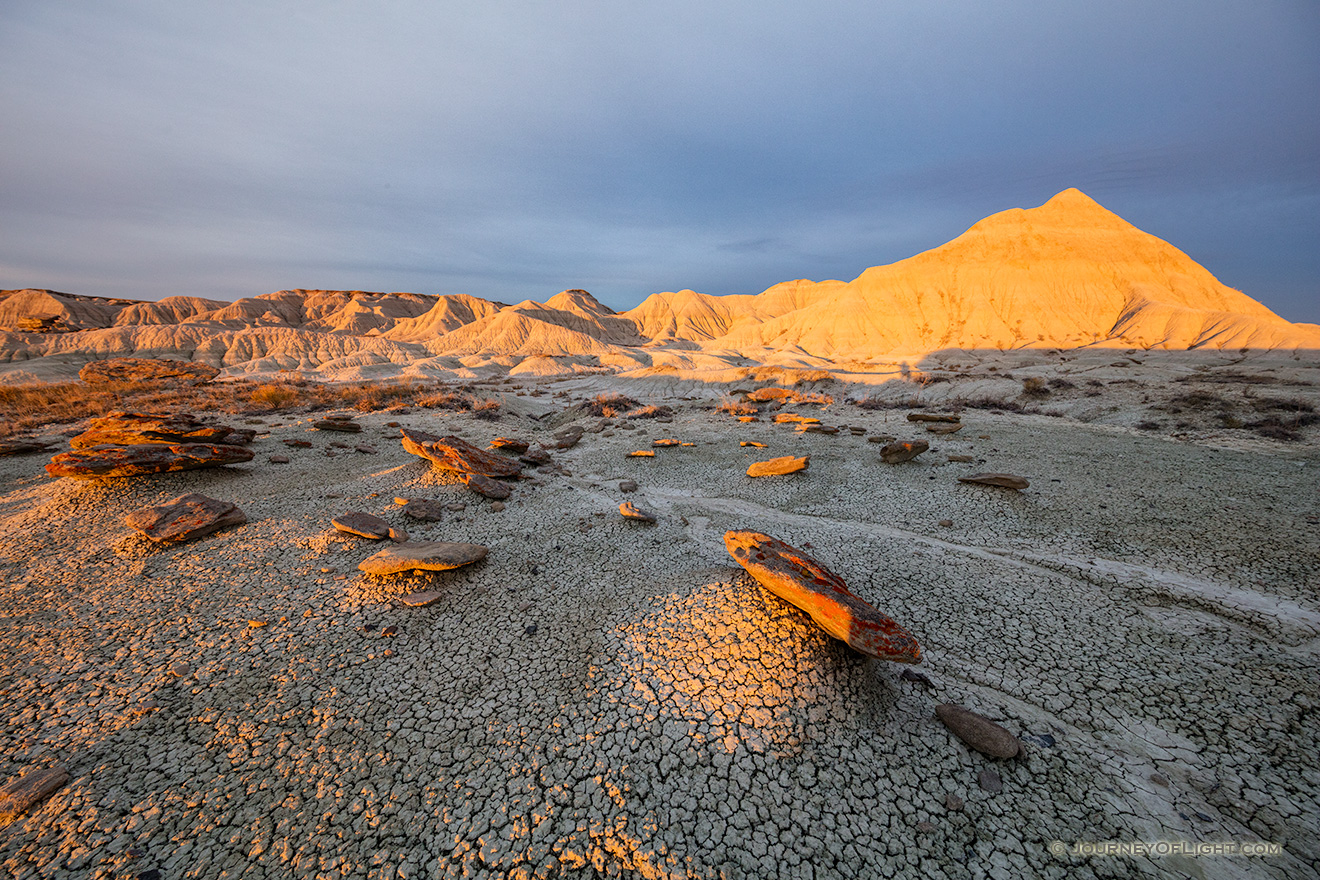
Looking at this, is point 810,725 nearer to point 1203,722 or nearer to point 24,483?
point 1203,722

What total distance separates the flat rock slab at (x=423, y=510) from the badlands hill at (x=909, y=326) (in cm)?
2384

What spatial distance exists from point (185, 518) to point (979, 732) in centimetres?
918

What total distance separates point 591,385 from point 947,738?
26.7 m

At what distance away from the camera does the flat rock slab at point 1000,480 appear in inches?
309

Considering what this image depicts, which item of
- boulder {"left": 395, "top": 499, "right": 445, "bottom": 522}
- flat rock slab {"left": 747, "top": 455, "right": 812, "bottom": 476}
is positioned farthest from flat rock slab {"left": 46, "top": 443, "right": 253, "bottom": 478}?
flat rock slab {"left": 747, "top": 455, "right": 812, "bottom": 476}

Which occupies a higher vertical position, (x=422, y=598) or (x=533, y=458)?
(x=533, y=458)

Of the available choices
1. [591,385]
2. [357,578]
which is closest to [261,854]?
[357,578]

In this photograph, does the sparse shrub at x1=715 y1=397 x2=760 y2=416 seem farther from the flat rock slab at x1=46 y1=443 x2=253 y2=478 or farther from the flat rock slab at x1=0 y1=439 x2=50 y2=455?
the flat rock slab at x1=0 y1=439 x2=50 y2=455

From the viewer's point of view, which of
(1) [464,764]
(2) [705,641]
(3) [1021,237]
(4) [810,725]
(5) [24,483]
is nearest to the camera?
(1) [464,764]

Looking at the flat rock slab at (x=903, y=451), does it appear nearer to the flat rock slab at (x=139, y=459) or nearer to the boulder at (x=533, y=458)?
the boulder at (x=533, y=458)

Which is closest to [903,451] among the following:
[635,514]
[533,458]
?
[635,514]

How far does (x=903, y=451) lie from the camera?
9.65 m

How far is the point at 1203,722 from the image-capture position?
340cm

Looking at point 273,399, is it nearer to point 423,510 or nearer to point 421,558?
point 423,510
